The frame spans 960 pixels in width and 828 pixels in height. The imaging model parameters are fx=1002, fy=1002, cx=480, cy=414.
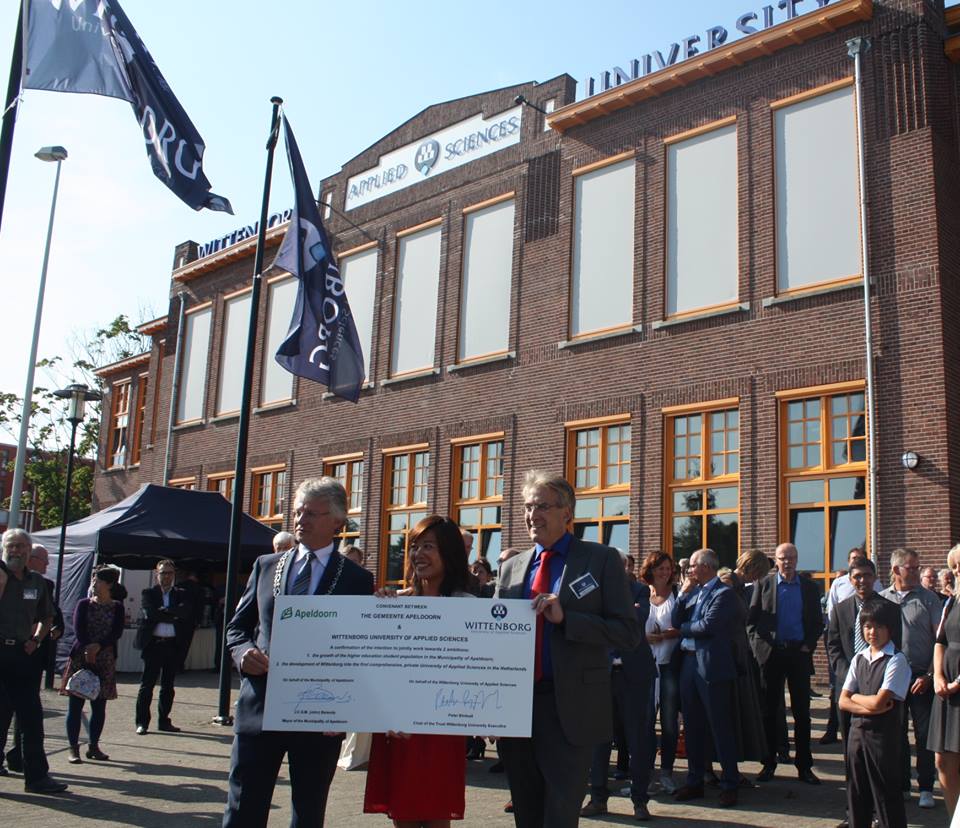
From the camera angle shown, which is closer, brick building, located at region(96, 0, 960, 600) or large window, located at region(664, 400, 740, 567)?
brick building, located at region(96, 0, 960, 600)

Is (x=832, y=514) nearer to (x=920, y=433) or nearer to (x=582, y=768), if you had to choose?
(x=920, y=433)

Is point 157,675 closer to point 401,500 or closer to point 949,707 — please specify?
point 949,707

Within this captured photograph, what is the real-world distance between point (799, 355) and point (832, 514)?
2.47m

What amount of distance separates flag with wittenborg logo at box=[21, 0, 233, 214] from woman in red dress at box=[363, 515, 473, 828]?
5.14 meters

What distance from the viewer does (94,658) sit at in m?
8.88

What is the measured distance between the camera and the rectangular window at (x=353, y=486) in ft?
73.9

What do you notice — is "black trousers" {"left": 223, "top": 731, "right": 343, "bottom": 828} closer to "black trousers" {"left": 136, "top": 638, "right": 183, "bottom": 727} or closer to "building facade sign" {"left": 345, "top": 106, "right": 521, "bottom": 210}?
"black trousers" {"left": 136, "top": 638, "right": 183, "bottom": 727}

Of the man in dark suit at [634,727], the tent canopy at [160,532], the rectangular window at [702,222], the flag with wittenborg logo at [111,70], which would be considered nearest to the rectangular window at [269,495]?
the tent canopy at [160,532]

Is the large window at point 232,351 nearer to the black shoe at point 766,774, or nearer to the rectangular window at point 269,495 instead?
the rectangular window at point 269,495

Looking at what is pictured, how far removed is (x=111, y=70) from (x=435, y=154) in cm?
1536

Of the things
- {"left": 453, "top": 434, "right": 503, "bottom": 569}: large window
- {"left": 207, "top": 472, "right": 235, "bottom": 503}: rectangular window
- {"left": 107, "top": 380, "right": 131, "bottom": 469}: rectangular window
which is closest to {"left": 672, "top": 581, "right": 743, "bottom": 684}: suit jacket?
{"left": 453, "top": 434, "right": 503, "bottom": 569}: large window

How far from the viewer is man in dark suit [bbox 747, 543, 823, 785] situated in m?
8.73

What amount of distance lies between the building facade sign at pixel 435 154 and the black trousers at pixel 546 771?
1827 cm

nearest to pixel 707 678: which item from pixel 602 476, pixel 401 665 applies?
pixel 401 665
